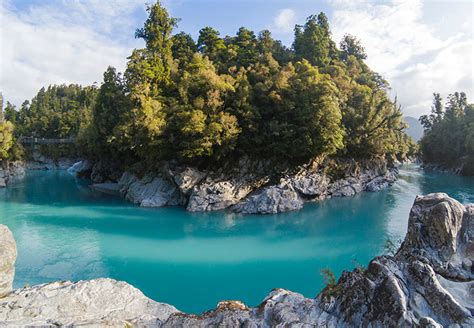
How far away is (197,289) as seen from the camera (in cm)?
1006

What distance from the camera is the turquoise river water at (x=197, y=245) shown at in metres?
10.5

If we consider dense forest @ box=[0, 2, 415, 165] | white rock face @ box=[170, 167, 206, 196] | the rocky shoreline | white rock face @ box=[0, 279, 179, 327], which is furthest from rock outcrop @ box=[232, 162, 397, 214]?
white rock face @ box=[0, 279, 179, 327]

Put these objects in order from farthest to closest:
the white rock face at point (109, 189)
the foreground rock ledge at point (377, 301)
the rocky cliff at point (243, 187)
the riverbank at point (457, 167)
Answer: the riverbank at point (457, 167) < the white rock face at point (109, 189) < the rocky cliff at point (243, 187) < the foreground rock ledge at point (377, 301)

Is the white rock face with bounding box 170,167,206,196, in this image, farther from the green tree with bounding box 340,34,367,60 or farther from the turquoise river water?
the green tree with bounding box 340,34,367,60

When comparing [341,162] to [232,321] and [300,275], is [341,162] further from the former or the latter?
[232,321]

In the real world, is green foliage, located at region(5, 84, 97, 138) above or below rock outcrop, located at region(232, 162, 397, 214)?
above

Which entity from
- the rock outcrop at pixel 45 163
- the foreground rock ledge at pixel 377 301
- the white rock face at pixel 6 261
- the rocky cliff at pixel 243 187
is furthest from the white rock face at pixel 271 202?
the rock outcrop at pixel 45 163

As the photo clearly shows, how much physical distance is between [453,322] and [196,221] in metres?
15.7

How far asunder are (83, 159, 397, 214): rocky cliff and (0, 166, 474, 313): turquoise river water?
1.14 meters

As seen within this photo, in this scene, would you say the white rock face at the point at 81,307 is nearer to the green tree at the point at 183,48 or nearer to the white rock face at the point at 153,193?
the white rock face at the point at 153,193

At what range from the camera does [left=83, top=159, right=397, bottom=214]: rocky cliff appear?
2138 centimetres

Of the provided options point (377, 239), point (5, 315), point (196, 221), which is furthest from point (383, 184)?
point (5, 315)

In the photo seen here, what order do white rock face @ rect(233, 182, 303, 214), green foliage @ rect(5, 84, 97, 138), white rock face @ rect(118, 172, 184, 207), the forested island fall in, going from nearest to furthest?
1. white rock face @ rect(233, 182, 303, 214)
2. the forested island
3. white rock face @ rect(118, 172, 184, 207)
4. green foliage @ rect(5, 84, 97, 138)

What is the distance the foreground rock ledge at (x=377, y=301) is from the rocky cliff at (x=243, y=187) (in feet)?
49.8
